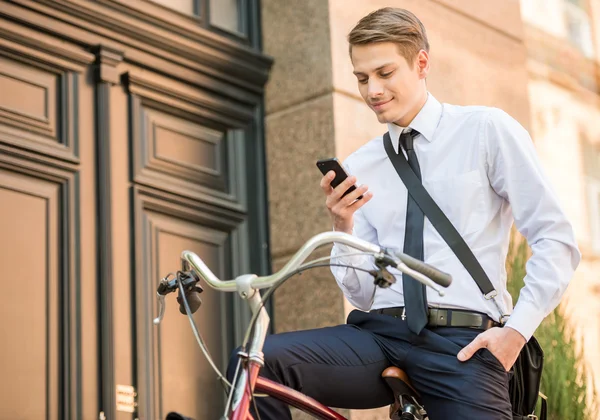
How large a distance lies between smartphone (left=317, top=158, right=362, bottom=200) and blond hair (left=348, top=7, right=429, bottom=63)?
542 mm


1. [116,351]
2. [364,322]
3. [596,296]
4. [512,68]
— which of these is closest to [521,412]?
[364,322]

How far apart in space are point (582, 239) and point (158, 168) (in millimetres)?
4157

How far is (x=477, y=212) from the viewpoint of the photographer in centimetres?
370

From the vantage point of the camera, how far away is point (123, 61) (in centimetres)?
593

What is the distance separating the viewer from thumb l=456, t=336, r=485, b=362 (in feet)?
11.4

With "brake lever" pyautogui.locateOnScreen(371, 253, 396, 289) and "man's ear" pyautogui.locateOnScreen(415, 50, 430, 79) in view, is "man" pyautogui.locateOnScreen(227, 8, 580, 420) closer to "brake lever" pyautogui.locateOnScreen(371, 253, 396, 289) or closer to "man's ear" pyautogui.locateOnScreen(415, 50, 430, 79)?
"man's ear" pyautogui.locateOnScreen(415, 50, 430, 79)

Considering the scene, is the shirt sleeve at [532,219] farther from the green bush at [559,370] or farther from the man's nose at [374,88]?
the green bush at [559,370]

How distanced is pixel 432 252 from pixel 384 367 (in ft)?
1.37

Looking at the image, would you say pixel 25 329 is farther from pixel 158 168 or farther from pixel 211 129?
pixel 211 129

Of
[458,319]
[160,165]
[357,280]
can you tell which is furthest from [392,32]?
[160,165]

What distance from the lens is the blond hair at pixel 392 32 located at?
12.4 ft

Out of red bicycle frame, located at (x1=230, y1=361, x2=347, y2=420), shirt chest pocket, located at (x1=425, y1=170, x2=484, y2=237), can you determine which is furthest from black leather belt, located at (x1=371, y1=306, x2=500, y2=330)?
red bicycle frame, located at (x1=230, y1=361, x2=347, y2=420)

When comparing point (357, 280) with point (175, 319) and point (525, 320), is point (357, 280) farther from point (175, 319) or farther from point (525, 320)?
point (175, 319)

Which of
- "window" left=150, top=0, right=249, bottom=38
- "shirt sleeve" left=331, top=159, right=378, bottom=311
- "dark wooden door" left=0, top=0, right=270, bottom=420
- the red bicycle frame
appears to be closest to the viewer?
the red bicycle frame
